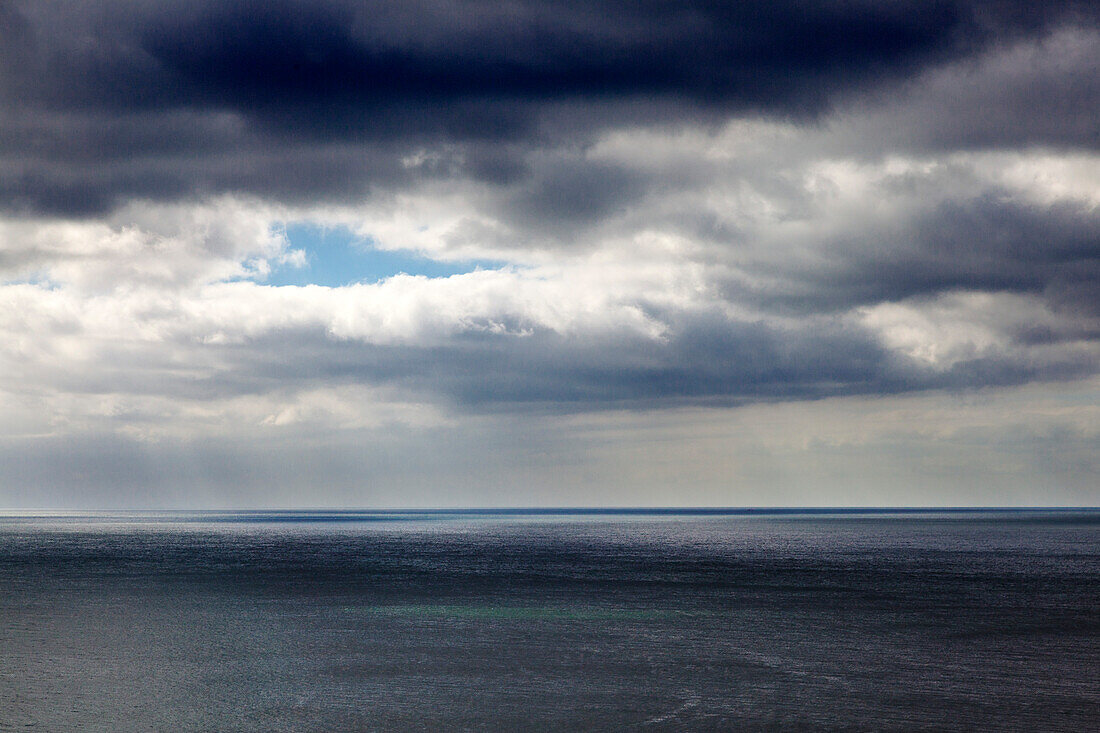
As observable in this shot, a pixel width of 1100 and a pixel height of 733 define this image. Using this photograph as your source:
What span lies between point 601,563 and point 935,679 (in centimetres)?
5114

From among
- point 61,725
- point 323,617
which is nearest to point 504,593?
point 323,617

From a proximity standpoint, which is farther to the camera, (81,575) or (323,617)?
(81,575)

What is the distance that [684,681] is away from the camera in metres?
29.2

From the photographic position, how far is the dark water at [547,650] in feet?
83.4

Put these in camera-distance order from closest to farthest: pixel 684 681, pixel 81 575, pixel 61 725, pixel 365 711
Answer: pixel 61 725
pixel 365 711
pixel 684 681
pixel 81 575

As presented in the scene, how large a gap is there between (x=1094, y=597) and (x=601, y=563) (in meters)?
37.4

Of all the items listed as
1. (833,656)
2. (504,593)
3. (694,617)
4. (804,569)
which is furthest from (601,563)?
(833,656)

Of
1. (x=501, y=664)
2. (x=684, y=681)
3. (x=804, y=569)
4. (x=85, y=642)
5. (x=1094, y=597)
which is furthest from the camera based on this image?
(x=804, y=569)

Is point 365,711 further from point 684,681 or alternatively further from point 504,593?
point 504,593

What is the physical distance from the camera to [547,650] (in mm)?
34875

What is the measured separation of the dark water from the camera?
25.4 meters

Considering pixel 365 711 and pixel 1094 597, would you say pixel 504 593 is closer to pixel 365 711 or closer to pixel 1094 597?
pixel 365 711

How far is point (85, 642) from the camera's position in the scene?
3653 cm

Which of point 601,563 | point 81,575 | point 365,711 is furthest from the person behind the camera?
point 601,563
